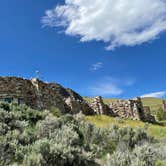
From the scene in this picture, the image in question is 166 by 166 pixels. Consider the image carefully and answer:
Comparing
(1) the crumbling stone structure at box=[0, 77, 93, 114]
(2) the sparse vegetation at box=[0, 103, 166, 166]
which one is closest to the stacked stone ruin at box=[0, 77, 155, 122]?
(1) the crumbling stone structure at box=[0, 77, 93, 114]

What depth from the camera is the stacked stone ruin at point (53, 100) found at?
3519 cm

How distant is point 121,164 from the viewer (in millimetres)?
12180

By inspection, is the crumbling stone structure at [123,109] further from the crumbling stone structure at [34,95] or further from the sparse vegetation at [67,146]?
the sparse vegetation at [67,146]

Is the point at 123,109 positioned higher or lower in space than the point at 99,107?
lower

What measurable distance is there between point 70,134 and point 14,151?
3.08m

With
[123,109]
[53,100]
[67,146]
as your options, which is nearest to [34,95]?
[53,100]

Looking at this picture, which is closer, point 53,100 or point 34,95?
point 34,95

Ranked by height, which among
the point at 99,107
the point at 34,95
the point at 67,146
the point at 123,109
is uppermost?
the point at 34,95

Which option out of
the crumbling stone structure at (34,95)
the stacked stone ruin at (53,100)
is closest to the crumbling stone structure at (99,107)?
the stacked stone ruin at (53,100)

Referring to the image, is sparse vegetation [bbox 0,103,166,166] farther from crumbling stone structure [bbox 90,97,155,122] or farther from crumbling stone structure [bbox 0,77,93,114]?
crumbling stone structure [bbox 90,97,155,122]

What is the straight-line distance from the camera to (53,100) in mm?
38469

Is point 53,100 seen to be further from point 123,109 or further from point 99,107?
point 123,109

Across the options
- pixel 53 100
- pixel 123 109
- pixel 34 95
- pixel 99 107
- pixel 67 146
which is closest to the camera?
pixel 67 146

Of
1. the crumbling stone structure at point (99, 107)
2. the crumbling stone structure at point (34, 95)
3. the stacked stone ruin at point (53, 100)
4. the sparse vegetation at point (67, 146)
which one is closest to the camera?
the sparse vegetation at point (67, 146)
